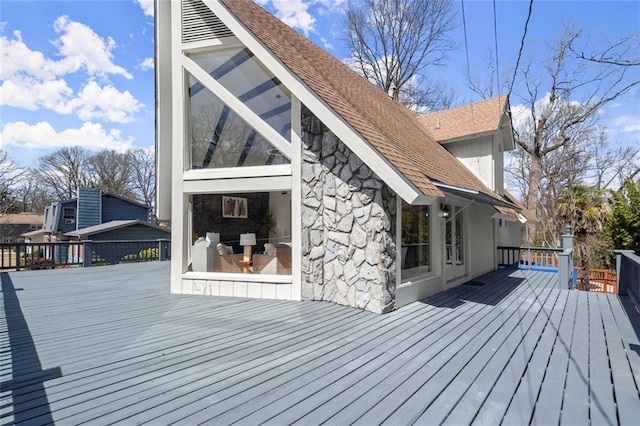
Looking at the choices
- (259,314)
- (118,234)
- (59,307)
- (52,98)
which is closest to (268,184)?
(259,314)

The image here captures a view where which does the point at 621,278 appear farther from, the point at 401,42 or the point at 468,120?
the point at 401,42

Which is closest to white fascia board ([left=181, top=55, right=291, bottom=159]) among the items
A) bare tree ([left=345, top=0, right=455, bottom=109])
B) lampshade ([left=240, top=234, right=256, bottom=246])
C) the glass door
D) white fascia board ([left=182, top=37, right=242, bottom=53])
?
white fascia board ([left=182, top=37, right=242, bottom=53])

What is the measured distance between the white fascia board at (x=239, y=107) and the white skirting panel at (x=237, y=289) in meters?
2.39

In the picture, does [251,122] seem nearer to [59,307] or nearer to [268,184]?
[268,184]

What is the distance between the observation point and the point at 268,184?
6.27 m

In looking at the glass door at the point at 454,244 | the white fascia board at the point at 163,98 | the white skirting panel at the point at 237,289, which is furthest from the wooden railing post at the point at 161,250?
the glass door at the point at 454,244

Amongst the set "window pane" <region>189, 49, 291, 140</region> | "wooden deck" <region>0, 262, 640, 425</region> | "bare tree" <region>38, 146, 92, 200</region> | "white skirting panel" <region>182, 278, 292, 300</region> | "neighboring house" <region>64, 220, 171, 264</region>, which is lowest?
"wooden deck" <region>0, 262, 640, 425</region>

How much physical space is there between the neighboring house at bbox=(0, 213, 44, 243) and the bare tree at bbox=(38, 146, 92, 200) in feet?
15.8

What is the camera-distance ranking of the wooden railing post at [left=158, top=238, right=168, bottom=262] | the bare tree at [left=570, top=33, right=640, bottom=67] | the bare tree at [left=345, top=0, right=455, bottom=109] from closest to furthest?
the bare tree at [left=570, top=33, right=640, bottom=67] < the wooden railing post at [left=158, top=238, right=168, bottom=262] < the bare tree at [left=345, top=0, right=455, bottom=109]

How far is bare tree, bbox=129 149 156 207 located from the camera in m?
39.0

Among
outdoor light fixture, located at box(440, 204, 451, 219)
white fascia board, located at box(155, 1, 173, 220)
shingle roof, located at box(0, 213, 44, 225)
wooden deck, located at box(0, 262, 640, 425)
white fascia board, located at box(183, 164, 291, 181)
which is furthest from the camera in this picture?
shingle roof, located at box(0, 213, 44, 225)

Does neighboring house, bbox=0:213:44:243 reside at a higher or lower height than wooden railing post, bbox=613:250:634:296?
higher

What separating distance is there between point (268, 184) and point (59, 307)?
3.97 m

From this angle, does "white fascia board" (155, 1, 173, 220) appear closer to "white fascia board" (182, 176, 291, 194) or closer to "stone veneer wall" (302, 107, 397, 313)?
"white fascia board" (182, 176, 291, 194)
